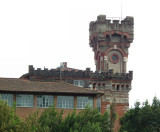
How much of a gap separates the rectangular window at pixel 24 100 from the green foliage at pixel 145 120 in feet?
44.6

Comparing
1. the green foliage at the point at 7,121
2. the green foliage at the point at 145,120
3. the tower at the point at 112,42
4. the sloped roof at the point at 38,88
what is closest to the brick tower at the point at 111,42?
the tower at the point at 112,42

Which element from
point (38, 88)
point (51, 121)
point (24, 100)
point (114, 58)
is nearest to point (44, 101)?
point (38, 88)

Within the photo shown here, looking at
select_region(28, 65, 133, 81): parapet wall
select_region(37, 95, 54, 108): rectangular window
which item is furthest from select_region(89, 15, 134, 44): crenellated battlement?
select_region(37, 95, 54, 108): rectangular window

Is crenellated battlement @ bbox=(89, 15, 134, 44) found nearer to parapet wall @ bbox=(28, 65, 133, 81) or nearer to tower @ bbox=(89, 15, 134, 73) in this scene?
tower @ bbox=(89, 15, 134, 73)

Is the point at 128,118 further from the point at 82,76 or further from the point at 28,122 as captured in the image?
the point at 28,122

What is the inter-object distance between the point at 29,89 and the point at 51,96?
2.87 metres

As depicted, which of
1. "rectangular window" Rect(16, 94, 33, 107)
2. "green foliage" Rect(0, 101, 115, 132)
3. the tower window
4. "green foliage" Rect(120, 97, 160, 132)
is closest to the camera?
"green foliage" Rect(0, 101, 115, 132)

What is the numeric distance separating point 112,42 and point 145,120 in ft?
86.7

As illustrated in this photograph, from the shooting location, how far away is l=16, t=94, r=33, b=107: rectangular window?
64500mm

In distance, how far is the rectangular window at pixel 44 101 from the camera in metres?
65.1

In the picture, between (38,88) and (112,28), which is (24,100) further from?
(112,28)

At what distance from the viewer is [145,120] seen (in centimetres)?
7144

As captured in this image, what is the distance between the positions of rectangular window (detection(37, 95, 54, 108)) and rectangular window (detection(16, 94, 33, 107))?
3.18 ft

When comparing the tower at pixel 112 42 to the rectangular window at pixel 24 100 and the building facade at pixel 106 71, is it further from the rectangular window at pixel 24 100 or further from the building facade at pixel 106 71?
the rectangular window at pixel 24 100
